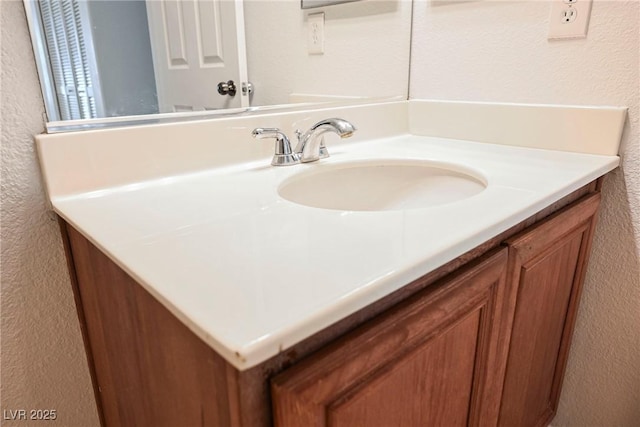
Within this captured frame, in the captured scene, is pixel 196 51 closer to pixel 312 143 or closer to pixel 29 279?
pixel 312 143

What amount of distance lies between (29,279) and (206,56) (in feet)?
1.83

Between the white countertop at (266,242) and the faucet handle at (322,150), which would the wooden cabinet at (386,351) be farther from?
the faucet handle at (322,150)

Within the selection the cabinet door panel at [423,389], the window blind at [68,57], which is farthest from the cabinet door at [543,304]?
the window blind at [68,57]

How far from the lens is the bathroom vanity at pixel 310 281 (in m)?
0.39

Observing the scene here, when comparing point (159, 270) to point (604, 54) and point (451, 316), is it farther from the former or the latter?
point (604, 54)

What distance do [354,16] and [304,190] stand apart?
61 cm

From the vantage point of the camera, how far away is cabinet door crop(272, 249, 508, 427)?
1.33 feet

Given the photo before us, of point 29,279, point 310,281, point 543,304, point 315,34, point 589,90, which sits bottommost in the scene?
point 543,304

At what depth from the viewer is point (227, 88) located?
957 millimetres

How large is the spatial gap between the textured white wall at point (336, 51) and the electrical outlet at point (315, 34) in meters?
0.01

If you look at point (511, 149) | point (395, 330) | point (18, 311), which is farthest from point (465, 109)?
point (18, 311)

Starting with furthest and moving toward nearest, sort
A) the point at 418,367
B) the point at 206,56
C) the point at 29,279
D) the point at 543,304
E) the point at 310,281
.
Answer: the point at 206,56 < the point at 543,304 < the point at 29,279 < the point at 418,367 < the point at 310,281

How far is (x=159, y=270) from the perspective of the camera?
0.44 metres

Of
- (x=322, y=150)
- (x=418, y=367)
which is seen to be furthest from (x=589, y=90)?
(x=418, y=367)
